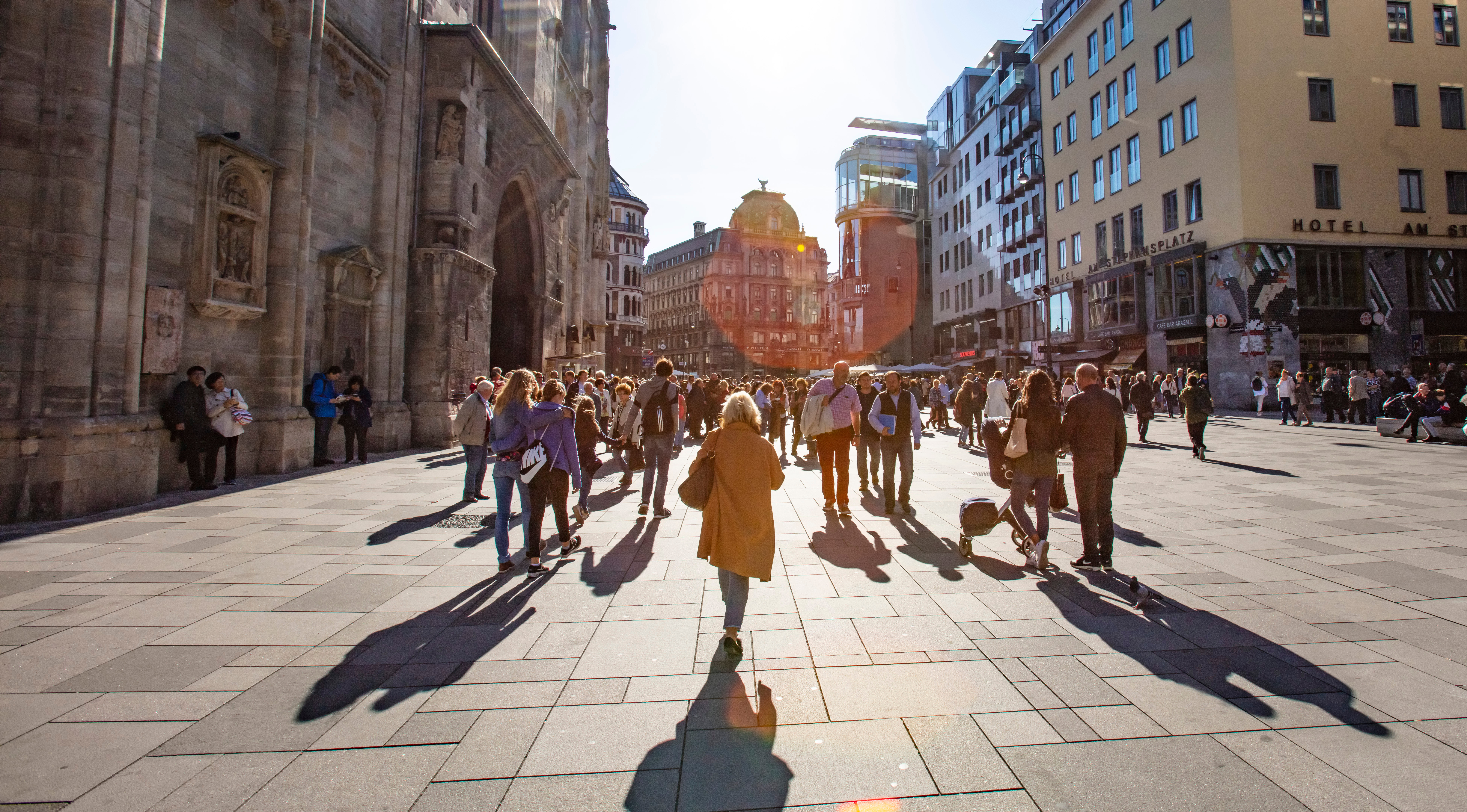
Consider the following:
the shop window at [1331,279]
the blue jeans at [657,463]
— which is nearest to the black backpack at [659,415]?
the blue jeans at [657,463]

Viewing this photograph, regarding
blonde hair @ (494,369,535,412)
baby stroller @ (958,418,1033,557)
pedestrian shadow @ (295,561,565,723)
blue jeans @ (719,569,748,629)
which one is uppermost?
blonde hair @ (494,369,535,412)

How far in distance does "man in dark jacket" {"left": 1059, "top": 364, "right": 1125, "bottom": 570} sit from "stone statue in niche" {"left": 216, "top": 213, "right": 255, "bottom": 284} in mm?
11817

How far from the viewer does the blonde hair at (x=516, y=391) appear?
20.1ft

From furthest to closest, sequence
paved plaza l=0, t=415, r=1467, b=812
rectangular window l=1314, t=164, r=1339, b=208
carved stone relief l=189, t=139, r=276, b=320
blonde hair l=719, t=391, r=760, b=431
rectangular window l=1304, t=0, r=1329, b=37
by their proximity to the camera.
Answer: rectangular window l=1304, t=0, r=1329, b=37
rectangular window l=1314, t=164, r=1339, b=208
carved stone relief l=189, t=139, r=276, b=320
blonde hair l=719, t=391, r=760, b=431
paved plaza l=0, t=415, r=1467, b=812

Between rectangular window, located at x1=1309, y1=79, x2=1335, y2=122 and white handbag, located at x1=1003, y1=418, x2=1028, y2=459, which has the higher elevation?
rectangular window, located at x1=1309, y1=79, x2=1335, y2=122

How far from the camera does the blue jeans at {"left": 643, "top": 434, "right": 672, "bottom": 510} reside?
27.6 feet

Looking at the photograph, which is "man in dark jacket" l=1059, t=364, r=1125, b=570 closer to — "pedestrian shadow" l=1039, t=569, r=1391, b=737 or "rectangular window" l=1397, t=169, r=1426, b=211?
"pedestrian shadow" l=1039, t=569, r=1391, b=737

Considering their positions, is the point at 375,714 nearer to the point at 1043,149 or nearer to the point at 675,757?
the point at 675,757

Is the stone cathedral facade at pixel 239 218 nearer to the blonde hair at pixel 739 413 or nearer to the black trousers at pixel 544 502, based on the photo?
the black trousers at pixel 544 502

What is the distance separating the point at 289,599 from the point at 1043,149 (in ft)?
151

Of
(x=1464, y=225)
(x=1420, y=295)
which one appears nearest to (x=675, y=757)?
(x=1420, y=295)

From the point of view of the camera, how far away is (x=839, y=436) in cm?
866

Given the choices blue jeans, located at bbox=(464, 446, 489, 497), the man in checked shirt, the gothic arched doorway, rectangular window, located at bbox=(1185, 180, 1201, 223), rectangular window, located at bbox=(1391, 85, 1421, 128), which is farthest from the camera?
rectangular window, located at bbox=(1185, 180, 1201, 223)

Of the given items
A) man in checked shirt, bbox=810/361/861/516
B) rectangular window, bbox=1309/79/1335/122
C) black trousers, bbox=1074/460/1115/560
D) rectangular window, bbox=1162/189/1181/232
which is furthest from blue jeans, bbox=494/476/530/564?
rectangular window, bbox=1309/79/1335/122
